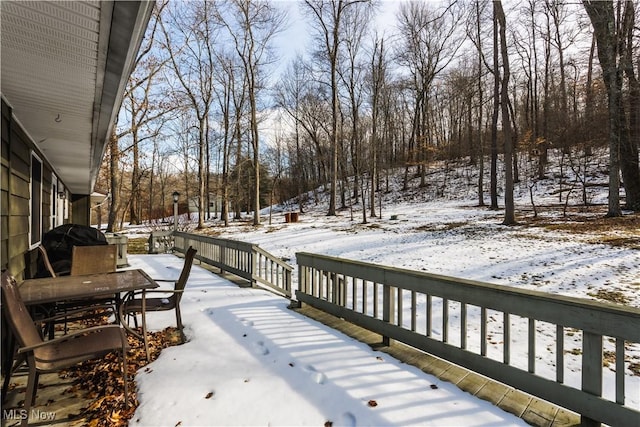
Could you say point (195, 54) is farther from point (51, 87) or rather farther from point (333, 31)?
point (51, 87)

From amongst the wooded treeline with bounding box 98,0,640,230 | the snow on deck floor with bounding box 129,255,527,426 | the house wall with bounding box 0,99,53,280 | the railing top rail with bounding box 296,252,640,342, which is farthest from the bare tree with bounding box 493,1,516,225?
the house wall with bounding box 0,99,53,280

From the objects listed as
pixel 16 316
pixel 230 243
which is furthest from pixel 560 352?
pixel 230 243

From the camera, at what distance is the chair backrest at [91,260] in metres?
4.72

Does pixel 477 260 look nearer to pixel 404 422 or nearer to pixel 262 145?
pixel 404 422

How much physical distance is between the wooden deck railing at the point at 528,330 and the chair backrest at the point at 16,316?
2.80 metres

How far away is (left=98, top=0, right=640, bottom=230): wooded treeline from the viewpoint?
12461 mm

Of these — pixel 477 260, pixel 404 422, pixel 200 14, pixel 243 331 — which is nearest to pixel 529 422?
pixel 404 422

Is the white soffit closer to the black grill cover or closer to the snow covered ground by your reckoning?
the black grill cover

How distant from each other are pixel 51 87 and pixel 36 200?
3771mm

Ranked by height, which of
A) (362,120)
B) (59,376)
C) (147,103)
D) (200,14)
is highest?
(200,14)

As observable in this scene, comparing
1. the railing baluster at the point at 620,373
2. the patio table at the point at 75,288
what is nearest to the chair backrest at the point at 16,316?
the patio table at the point at 75,288

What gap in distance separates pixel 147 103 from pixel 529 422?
19.1 m

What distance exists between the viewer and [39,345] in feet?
6.77

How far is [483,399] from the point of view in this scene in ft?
7.95
